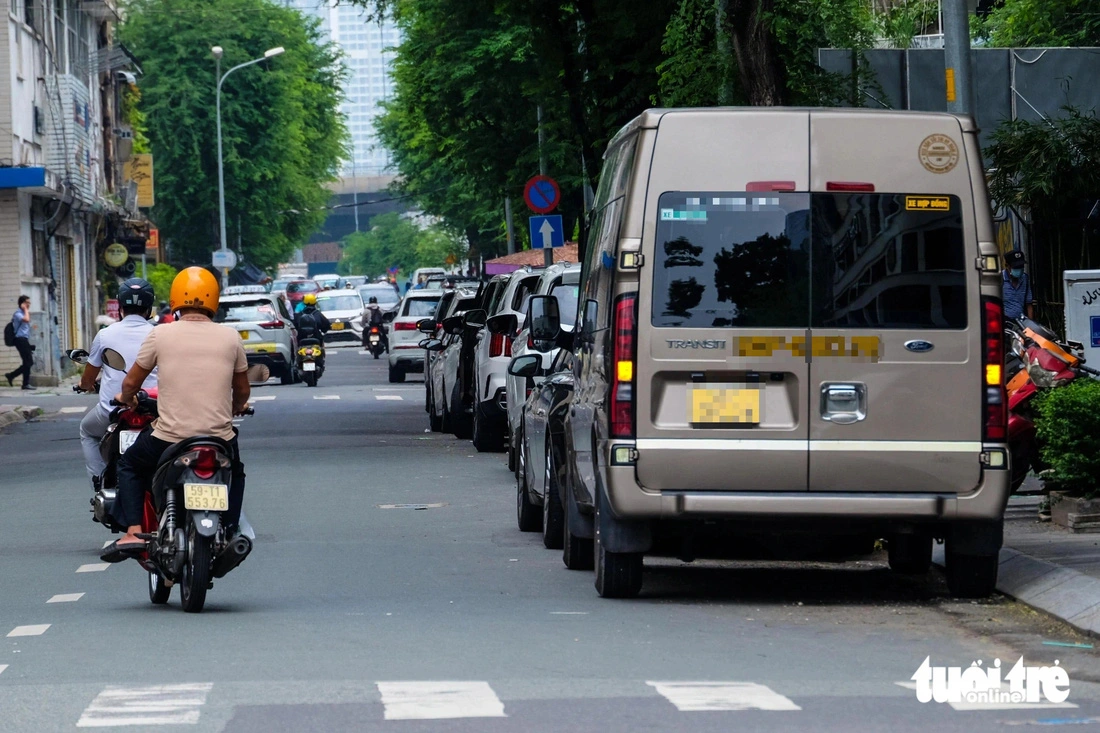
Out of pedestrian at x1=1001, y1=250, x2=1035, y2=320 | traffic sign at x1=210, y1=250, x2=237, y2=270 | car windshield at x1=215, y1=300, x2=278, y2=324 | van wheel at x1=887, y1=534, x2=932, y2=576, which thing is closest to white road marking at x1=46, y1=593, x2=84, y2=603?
van wheel at x1=887, y1=534, x2=932, y2=576

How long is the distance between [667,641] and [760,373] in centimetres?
143

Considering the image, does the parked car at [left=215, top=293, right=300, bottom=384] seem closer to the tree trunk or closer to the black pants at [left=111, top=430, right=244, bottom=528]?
the tree trunk

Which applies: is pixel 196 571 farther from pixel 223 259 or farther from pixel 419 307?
pixel 223 259

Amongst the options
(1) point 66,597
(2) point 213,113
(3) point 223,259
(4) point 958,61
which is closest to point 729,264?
(1) point 66,597

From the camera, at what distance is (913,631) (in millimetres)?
9102

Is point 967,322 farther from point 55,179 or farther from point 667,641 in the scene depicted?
point 55,179

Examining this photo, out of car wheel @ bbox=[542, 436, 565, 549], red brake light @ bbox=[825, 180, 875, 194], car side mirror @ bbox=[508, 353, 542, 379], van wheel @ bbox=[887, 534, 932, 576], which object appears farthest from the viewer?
car side mirror @ bbox=[508, 353, 542, 379]

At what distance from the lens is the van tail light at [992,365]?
31.0 feet

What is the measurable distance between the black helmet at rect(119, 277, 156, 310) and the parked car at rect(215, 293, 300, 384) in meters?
25.6

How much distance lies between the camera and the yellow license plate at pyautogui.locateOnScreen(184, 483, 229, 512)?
31.5 ft

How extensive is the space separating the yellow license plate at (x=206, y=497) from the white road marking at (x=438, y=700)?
2324 millimetres

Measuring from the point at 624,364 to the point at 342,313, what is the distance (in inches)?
2306

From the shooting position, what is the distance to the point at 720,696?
23.8 ft

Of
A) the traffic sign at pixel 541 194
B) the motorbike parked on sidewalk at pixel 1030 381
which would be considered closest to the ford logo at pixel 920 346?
the motorbike parked on sidewalk at pixel 1030 381
